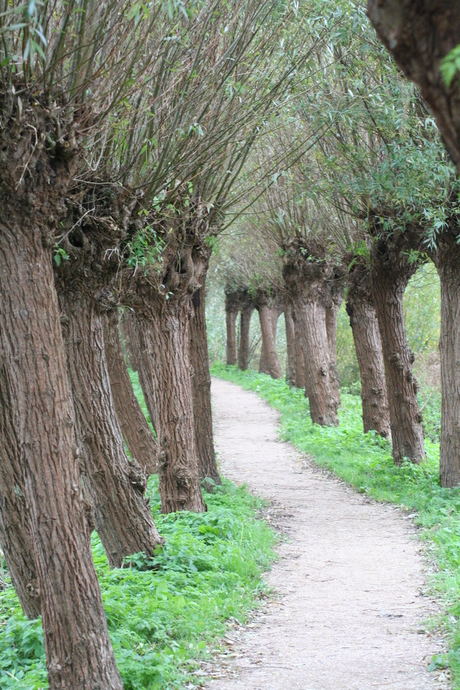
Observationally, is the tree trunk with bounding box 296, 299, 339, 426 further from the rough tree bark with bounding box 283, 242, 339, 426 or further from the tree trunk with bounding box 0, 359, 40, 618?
the tree trunk with bounding box 0, 359, 40, 618

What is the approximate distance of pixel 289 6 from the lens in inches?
303

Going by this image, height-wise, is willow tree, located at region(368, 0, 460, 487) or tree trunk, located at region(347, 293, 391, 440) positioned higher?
willow tree, located at region(368, 0, 460, 487)

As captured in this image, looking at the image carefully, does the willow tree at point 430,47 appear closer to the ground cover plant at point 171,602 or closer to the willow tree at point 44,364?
the willow tree at point 44,364

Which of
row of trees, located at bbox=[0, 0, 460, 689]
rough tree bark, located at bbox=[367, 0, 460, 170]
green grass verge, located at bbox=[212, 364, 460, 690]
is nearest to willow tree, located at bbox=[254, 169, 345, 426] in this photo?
green grass verge, located at bbox=[212, 364, 460, 690]

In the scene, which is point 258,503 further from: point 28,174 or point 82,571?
point 28,174

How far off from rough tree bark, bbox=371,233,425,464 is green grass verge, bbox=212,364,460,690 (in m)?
0.45

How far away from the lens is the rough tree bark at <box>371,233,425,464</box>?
12.0 metres

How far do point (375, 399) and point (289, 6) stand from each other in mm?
9529

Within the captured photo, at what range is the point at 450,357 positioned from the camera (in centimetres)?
1055

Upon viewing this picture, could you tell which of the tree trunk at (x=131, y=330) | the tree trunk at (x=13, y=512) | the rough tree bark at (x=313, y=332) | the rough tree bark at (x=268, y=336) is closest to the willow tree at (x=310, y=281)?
the rough tree bark at (x=313, y=332)

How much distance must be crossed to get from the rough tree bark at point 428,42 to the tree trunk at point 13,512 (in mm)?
4108

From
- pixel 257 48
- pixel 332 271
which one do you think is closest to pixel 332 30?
pixel 257 48

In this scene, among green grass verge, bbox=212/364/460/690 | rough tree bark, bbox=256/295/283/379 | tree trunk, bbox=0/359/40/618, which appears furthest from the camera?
rough tree bark, bbox=256/295/283/379

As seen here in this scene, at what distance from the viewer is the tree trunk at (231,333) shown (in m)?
37.0
